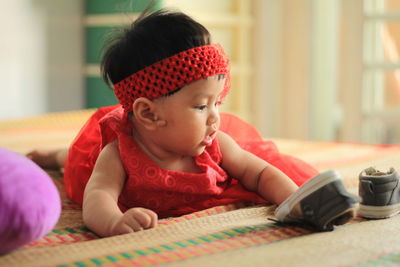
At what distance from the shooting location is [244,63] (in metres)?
3.66

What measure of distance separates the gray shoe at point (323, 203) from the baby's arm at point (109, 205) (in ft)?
0.74

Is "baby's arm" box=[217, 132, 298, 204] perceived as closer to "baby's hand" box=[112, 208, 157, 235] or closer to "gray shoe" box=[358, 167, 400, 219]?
"gray shoe" box=[358, 167, 400, 219]

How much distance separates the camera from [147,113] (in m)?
1.09

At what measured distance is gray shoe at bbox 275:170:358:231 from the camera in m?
0.85

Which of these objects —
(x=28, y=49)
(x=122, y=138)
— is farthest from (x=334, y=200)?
(x=28, y=49)

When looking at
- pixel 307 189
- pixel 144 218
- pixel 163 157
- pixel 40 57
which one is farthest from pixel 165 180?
pixel 40 57

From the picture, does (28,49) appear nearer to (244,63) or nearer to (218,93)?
(244,63)

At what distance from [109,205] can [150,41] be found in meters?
0.30

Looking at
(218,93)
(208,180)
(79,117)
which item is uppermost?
(218,93)

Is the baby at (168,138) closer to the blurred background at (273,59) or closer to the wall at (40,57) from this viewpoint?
the blurred background at (273,59)

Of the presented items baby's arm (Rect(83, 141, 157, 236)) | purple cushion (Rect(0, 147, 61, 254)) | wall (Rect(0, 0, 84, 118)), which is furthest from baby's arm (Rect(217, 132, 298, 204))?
wall (Rect(0, 0, 84, 118))

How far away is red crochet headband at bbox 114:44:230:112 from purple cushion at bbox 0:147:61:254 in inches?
12.7

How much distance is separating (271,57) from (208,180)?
2614 millimetres

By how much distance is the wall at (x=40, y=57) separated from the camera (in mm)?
3773
